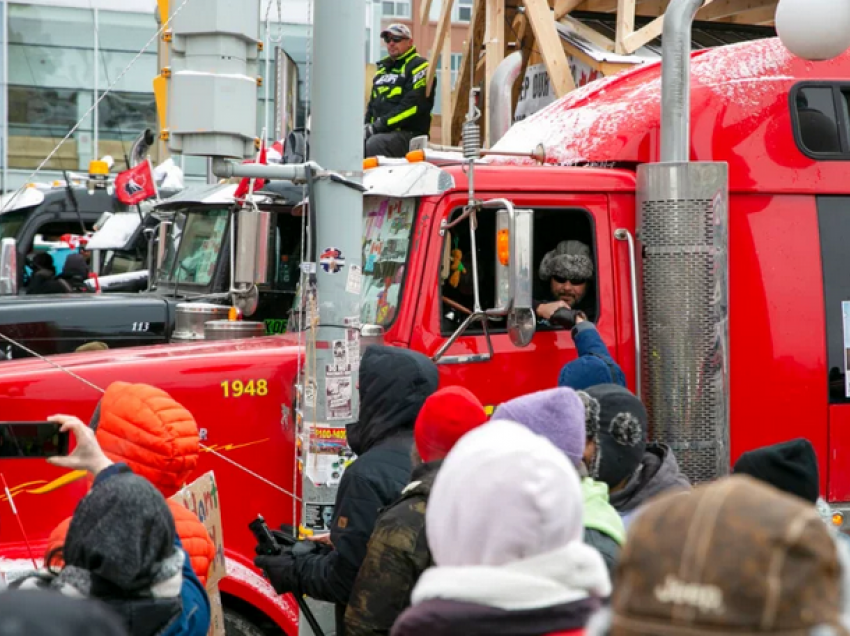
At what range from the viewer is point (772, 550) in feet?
5.12

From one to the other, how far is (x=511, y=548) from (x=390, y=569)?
3.93ft

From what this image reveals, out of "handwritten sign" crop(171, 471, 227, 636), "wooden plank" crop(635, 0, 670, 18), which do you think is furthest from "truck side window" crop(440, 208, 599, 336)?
"wooden plank" crop(635, 0, 670, 18)

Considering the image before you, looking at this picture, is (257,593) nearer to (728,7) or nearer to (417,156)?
(417,156)

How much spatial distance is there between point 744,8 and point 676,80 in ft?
12.9

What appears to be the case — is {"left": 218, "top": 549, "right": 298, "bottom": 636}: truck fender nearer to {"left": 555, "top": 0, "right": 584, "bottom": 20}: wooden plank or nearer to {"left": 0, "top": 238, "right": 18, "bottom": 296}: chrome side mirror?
{"left": 555, "top": 0, "right": 584, "bottom": 20}: wooden plank

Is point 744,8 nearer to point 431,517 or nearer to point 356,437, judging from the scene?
point 356,437

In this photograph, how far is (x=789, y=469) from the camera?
343 cm

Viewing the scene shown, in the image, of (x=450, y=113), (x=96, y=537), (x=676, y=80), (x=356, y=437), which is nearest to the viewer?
(x=96, y=537)

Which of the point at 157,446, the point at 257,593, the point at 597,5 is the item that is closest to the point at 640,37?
the point at 597,5

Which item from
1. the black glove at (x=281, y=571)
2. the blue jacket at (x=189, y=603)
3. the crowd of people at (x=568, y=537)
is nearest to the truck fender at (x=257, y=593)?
the black glove at (x=281, y=571)

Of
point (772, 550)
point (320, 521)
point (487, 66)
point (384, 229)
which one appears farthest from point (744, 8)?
point (772, 550)

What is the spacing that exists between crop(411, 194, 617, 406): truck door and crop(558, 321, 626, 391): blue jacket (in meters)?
0.18

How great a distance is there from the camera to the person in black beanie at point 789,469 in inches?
135

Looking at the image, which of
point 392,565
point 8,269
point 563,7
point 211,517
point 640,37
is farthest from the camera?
point 8,269
